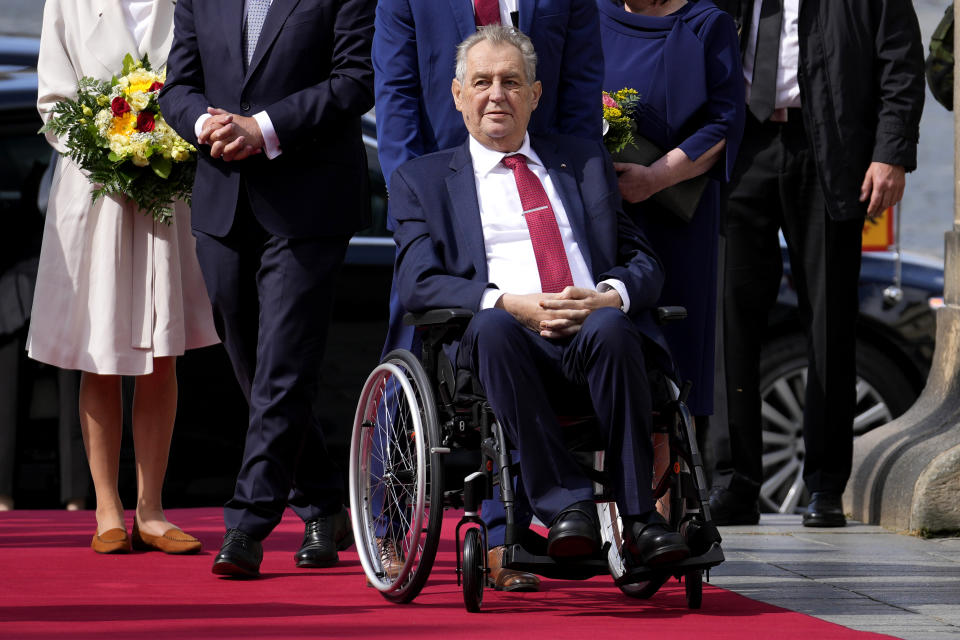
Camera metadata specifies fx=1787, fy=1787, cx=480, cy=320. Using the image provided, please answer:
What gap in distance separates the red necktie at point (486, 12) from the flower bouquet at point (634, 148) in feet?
1.66

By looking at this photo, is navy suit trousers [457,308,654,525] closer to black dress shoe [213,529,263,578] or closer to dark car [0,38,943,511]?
black dress shoe [213,529,263,578]

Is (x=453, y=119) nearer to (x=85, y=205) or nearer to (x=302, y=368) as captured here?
(x=302, y=368)

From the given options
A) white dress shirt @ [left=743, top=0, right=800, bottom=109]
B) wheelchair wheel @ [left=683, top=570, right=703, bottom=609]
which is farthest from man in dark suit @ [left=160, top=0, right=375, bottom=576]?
white dress shirt @ [left=743, top=0, right=800, bottom=109]

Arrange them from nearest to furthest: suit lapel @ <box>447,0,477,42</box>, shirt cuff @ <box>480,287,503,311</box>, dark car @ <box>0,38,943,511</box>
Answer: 1. shirt cuff @ <box>480,287,503,311</box>
2. suit lapel @ <box>447,0,477,42</box>
3. dark car @ <box>0,38,943,511</box>

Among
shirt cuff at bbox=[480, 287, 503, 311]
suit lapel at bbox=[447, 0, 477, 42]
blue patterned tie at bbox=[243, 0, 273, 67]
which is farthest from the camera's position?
blue patterned tie at bbox=[243, 0, 273, 67]

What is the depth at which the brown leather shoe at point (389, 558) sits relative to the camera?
4.96 metres

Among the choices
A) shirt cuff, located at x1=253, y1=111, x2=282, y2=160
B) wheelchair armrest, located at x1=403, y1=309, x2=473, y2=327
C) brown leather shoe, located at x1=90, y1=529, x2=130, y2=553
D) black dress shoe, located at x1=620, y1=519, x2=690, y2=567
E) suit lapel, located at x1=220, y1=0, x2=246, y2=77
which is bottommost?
brown leather shoe, located at x1=90, y1=529, x2=130, y2=553

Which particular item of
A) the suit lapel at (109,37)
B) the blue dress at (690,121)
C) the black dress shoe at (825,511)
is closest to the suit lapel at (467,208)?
the blue dress at (690,121)

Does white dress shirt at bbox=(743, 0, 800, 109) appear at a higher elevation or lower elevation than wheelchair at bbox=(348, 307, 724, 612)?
higher

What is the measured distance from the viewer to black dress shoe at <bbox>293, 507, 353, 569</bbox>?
5.51 meters

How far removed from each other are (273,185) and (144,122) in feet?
1.81

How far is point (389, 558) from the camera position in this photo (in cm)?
504

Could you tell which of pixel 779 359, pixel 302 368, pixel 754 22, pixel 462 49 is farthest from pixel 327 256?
pixel 779 359

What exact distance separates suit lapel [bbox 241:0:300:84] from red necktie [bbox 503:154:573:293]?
0.90 meters
